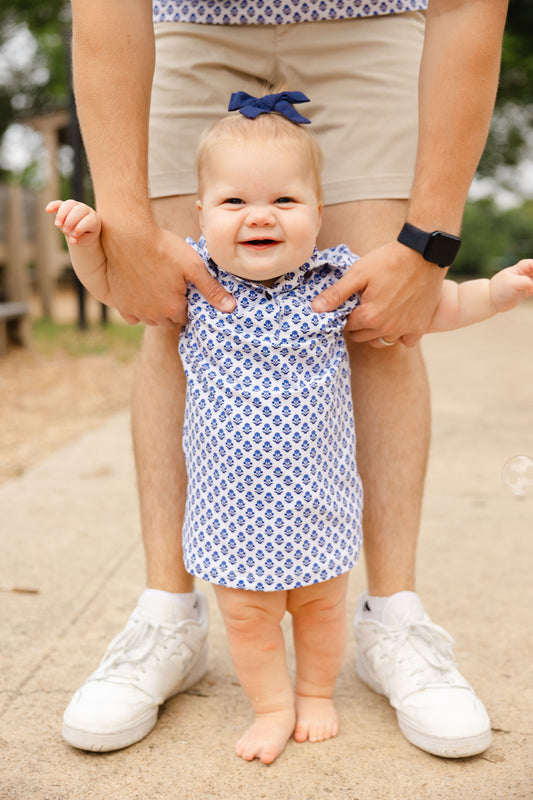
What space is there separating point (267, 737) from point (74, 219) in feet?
3.12

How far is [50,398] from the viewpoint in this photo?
4.95 metres

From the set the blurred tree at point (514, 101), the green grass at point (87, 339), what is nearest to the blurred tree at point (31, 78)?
the blurred tree at point (514, 101)

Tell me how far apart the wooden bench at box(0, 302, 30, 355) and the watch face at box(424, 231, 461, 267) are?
5338mm

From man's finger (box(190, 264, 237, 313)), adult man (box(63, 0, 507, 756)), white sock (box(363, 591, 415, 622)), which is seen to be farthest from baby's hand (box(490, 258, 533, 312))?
white sock (box(363, 591, 415, 622))

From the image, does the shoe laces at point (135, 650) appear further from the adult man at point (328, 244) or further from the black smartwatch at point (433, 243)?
the black smartwatch at point (433, 243)

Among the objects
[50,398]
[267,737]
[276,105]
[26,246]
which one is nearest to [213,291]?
[276,105]

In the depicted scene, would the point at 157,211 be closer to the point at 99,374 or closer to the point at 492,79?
the point at 492,79

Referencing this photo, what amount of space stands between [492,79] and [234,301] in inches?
23.2

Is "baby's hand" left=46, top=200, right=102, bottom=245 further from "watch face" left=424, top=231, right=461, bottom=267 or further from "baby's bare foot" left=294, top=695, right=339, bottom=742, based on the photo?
"baby's bare foot" left=294, top=695, right=339, bottom=742

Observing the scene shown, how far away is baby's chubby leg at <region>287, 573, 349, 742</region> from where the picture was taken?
1505 mm

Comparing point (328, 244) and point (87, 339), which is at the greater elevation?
point (328, 244)

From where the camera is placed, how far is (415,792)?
1363 millimetres

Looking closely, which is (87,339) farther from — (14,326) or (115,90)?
(115,90)

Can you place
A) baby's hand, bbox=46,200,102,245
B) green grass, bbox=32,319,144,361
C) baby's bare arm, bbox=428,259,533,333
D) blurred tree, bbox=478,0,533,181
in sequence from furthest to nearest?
1. blurred tree, bbox=478,0,533,181
2. green grass, bbox=32,319,144,361
3. baby's bare arm, bbox=428,259,533,333
4. baby's hand, bbox=46,200,102,245
